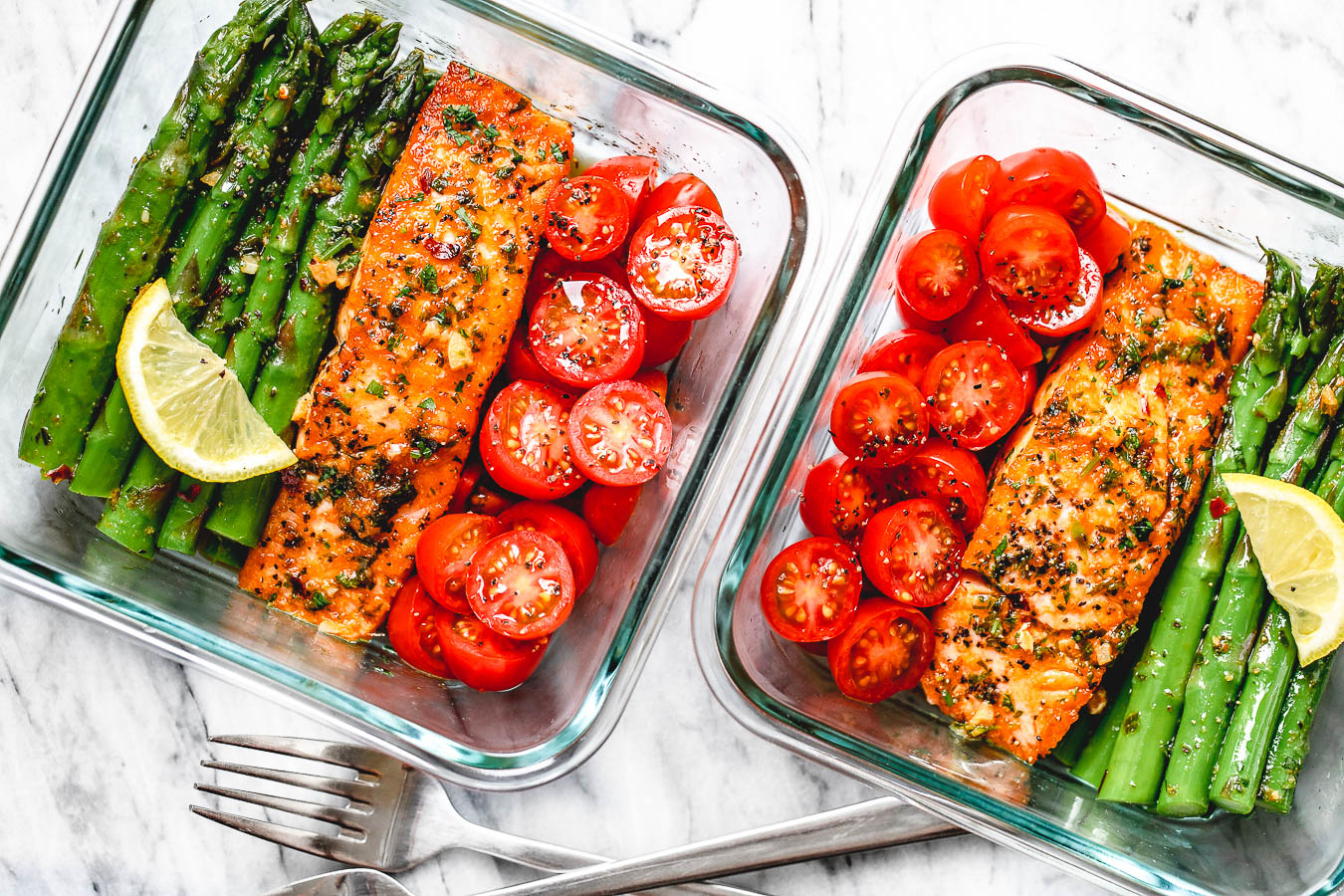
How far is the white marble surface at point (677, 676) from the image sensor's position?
3230 millimetres

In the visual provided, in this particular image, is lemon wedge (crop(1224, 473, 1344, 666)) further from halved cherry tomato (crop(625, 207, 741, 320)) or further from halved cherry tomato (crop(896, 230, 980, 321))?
halved cherry tomato (crop(625, 207, 741, 320))

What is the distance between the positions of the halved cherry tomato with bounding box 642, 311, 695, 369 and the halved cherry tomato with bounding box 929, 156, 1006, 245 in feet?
2.64

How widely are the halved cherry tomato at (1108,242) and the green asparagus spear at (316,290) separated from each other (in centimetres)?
205

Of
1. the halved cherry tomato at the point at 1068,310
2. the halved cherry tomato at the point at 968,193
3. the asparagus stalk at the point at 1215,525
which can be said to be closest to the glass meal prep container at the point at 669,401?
the halved cherry tomato at the point at 968,193

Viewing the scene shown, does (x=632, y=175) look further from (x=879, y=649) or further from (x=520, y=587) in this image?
(x=879, y=649)

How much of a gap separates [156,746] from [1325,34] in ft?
14.9

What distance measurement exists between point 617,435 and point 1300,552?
6.30 ft

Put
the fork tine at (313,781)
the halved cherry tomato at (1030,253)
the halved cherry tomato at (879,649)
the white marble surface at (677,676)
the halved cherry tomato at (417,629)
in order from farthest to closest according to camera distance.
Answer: the white marble surface at (677,676)
the fork tine at (313,781)
the halved cherry tomato at (417,629)
the halved cherry tomato at (879,649)
the halved cherry tomato at (1030,253)

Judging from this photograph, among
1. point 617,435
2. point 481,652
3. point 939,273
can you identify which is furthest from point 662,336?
point 481,652

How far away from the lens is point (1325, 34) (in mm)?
3273

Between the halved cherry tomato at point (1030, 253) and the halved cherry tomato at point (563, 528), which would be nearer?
the halved cherry tomato at point (1030, 253)

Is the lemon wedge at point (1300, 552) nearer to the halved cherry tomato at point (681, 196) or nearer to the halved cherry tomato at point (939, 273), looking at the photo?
the halved cherry tomato at point (939, 273)

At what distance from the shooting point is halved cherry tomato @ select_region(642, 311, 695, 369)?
2.86m

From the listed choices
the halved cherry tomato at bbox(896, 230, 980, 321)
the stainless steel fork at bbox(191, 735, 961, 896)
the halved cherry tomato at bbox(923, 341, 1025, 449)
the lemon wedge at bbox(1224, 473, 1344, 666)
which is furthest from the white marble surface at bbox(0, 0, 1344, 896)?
the lemon wedge at bbox(1224, 473, 1344, 666)
